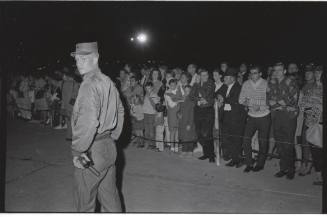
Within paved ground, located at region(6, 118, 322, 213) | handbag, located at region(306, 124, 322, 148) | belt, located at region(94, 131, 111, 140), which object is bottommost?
paved ground, located at region(6, 118, 322, 213)

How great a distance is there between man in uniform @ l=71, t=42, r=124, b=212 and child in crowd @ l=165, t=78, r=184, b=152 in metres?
3.92

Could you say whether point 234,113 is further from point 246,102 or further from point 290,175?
point 290,175

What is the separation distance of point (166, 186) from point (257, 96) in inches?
91.7

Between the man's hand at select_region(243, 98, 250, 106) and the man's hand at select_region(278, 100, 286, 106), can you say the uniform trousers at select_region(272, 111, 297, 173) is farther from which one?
the man's hand at select_region(243, 98, 250, 106)

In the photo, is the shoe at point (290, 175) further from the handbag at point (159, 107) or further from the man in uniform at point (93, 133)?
the man in uniform at point (93, 133)

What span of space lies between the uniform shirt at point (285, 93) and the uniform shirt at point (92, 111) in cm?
367

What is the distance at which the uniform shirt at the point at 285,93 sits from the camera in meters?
6.07

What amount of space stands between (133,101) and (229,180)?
316 centimetres

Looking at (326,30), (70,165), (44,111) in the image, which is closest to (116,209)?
(70,165)

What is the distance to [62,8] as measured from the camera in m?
15.9

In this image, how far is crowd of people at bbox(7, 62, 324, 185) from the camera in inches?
238

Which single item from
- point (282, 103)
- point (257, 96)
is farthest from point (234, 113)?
point (282, 103)

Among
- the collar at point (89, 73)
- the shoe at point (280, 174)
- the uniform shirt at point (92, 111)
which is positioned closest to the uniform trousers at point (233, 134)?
the shoe at point (280, 174)

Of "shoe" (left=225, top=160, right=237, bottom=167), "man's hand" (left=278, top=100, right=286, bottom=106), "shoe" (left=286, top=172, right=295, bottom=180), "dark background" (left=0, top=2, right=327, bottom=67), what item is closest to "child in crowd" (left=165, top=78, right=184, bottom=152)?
"shoe" (left=225, top=160, right=237, bottom=167)
